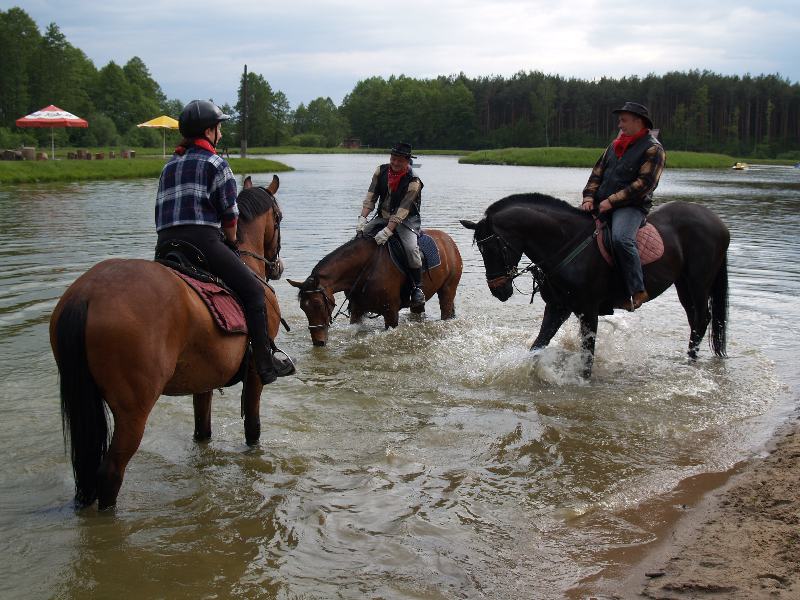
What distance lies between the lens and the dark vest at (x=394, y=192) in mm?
11047

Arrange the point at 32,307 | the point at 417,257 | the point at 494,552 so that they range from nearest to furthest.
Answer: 1. the point at 494,552
2. the point at 417,257
3. the point at 32,307

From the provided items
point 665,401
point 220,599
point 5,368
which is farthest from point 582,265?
point 5,368

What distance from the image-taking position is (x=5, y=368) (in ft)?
29.7

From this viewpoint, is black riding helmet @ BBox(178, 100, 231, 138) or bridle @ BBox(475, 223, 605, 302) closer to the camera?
black riding helmet @ BBox(178, 100, 231, 138)

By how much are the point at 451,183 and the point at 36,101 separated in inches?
2215

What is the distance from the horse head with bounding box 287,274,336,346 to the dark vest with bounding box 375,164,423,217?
173cm

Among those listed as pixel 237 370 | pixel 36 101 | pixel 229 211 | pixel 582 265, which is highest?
pixel 36 101

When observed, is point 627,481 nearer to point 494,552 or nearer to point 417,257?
point 494,552

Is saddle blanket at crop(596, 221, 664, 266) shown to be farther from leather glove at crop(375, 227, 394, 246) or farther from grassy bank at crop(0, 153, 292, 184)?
grassy bank at crop(0, 153, 292, 184)

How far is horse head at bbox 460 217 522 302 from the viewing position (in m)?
8.98

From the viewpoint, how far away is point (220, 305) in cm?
569

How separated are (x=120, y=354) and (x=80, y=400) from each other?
0.43 metres

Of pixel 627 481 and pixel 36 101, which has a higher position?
pixel 36 101

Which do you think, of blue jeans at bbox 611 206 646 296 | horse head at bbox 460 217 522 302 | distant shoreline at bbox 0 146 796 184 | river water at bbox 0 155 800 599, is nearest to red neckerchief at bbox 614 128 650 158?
blue jeans at bbox 611 206 646 296
